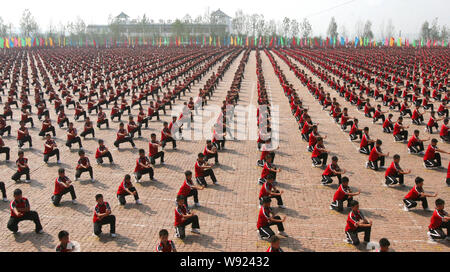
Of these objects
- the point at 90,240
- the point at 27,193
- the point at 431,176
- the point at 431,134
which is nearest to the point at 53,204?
the point at 27,193

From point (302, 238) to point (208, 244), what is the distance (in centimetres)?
225

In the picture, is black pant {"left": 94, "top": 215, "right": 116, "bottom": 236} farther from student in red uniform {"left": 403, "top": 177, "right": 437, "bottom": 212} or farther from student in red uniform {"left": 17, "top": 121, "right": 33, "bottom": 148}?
student in red uniform {"left": 17, "top": 121, "right": 33, "bottom": 148}

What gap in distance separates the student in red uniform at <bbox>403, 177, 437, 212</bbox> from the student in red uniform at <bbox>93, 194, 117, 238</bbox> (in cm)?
772

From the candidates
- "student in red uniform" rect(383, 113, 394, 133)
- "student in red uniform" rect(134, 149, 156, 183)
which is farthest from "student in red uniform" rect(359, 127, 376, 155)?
"student in red uniform" rect(134, 149, 156, 183)

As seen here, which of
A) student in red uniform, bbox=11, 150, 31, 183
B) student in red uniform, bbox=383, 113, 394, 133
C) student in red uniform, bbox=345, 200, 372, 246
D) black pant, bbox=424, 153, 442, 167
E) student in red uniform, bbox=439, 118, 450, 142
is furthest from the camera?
student in red uniform, bbox=383, 113, 394, 133

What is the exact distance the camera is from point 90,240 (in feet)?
28.4

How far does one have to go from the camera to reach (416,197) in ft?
31.8

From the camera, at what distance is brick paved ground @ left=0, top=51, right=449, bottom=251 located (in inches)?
337

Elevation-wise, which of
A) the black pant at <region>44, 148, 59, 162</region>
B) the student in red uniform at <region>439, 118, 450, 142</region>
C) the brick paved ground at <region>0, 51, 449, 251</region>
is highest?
the student in red uniform at <region>439, 118, 450, 142</region>

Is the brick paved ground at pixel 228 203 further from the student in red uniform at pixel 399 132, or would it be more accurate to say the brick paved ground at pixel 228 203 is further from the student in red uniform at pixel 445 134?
the student in red uniform at pixel 445 134

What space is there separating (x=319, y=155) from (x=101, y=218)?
26.4 feet

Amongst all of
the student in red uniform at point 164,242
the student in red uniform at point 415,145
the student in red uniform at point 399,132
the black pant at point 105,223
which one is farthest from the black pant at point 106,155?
the student in red uniform at point 399,132

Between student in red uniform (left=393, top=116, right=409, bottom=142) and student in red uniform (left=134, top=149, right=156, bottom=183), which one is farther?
student in red uniform (left=393, top=116, right=409, bottom=142)

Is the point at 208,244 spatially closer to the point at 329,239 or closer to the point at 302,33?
the point at 329,239
